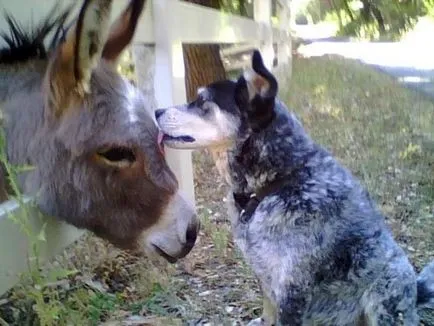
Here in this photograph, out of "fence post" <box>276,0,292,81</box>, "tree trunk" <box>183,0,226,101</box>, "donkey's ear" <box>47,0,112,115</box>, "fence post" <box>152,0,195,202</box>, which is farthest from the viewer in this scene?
"fence post" <box>276,0,292,81</box>

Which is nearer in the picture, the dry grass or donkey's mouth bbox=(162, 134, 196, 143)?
donkey's mouth bbox=(162, 134, 196, 143)

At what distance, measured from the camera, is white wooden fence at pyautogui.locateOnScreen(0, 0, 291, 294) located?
2554mm

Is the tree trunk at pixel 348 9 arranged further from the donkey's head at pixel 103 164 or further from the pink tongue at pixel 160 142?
the donkey's head at pixel 103 164

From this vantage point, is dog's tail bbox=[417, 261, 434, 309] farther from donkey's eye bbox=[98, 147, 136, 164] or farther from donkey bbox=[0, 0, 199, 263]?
donkey's eye bbox=[98, 147, 136, 164]

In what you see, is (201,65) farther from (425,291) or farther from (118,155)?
(118,155)

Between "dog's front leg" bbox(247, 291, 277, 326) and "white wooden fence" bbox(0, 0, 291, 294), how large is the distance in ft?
2.81

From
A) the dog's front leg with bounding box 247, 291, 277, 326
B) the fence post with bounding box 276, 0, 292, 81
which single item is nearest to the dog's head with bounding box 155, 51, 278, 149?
the dog's front leg with bounding box 247, 291, 277, 326

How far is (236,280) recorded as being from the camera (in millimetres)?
3604

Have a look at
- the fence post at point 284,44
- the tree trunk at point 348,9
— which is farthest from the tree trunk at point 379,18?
the fence post at point 284,44

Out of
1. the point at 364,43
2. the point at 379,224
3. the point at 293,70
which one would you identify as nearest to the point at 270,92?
the point at 379,224

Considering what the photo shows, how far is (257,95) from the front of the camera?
9.43 ft

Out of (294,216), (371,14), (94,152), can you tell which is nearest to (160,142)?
(94,152)

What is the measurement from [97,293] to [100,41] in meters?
1.29

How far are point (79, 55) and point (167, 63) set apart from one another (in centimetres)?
141
